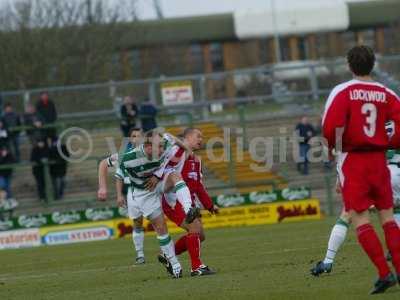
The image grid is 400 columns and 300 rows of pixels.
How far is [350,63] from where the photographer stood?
10016mm

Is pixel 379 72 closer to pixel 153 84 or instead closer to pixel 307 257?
pixel 153 84

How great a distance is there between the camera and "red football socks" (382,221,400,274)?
10008 millimetres

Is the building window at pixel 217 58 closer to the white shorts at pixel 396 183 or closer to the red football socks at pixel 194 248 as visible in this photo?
the red football socks at pixel 194 248

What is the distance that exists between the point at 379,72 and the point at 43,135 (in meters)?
9.63

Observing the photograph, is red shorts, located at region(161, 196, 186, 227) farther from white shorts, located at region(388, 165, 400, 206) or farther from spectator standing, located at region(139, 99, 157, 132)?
spectator standing, located at region(139, 99, 157, 132)

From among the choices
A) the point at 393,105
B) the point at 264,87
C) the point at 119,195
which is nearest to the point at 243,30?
the point at 264,87

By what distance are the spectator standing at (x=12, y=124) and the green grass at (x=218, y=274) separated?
27.8 feet

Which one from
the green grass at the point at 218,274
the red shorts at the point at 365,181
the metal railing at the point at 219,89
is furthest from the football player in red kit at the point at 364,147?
the metal railing at the point at 219,89

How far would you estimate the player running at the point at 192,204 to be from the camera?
44.5 feet

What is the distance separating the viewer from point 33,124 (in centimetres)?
3006

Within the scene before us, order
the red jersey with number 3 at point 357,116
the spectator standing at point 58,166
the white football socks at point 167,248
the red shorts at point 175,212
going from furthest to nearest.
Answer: the spectator standing at point 58,166 < the red shorts at point 175,212 < the white football socks at point 167,248 < the red jersey with number 3 at point 357,116

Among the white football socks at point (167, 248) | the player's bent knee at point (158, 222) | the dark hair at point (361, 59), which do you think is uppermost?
the dark hair at point (361, 59)

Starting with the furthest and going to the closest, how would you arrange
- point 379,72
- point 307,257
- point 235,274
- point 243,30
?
point 243,30 → point 379,72 → point 307,257 → point 235,274

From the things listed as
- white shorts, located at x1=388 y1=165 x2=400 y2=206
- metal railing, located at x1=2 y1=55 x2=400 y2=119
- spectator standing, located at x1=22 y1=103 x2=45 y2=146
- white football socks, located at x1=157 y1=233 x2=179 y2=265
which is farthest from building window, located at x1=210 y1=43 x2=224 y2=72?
white shorts, located at x1=388 y1=165 x2=400 y2=206
